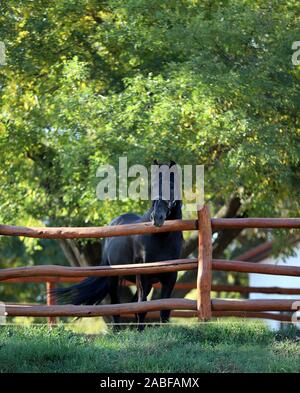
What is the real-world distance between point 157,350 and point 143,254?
2644mm

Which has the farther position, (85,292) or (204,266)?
(85,292)

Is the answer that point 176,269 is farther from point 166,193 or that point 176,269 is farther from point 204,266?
point 166,193

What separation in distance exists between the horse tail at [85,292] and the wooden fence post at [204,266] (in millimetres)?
2206

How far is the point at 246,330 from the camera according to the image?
884cm

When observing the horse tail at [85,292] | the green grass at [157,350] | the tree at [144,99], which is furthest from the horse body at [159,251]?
the tree at [144,99]

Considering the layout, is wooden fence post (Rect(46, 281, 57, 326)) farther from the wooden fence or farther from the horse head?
the horse head

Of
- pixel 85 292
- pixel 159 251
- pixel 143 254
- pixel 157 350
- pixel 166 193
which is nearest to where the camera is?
pixel 157 350

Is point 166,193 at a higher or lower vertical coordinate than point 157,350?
higher

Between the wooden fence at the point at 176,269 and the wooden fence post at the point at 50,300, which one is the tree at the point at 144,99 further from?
the wooden fence at the point at 176,269

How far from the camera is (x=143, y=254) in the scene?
10562 mm

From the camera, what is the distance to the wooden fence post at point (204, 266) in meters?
9.41

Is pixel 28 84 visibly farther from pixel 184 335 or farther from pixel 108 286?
pixel 184 335

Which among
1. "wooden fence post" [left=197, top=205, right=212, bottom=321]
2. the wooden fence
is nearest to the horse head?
the wooden fence

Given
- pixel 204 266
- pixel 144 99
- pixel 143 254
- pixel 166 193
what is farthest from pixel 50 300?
pixel 204 266
